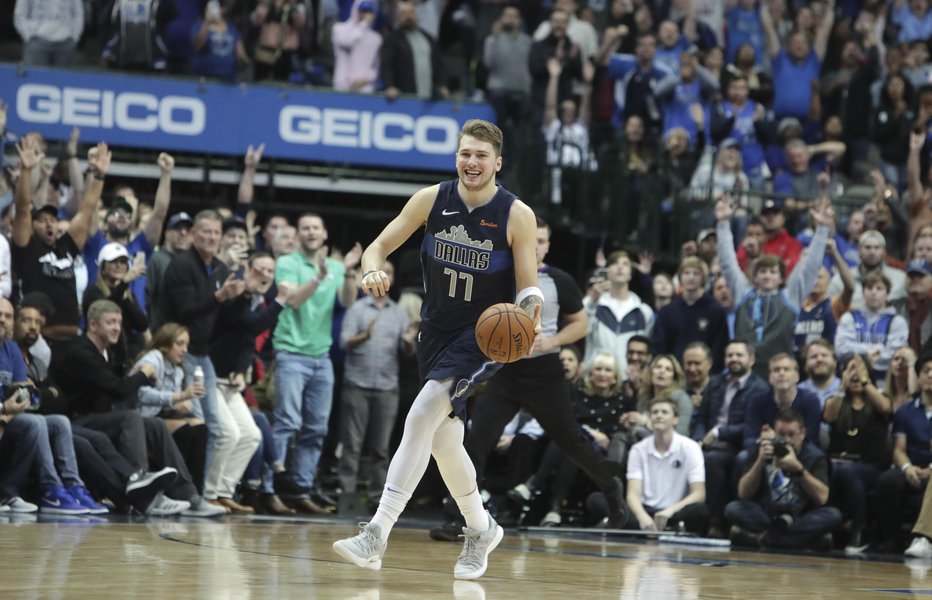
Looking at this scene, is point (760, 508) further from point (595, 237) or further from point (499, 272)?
point (595, 237)

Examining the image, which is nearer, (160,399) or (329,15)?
(160,399)

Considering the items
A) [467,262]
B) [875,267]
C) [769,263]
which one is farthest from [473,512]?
[875,267]

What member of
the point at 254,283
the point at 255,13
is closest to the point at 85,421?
the point at 254,283

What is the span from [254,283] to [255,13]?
6733mm

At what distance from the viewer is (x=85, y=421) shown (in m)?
11.5

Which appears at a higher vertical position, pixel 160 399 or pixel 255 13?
pixel 255 13

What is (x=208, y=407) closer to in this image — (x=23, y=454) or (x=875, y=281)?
(x=23, y=454)

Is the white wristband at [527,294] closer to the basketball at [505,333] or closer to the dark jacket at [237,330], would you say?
the basketball at [505,333]

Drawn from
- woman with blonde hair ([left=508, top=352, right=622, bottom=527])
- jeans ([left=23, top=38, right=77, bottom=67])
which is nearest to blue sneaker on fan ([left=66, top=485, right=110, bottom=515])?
woman with blonde hair ([left=508, top=352, right=622, bottom=527])

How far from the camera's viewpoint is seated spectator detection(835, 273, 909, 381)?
13055mm

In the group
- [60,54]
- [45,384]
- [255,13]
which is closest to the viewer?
[45,384]

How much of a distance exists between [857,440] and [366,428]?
4572 millimetres

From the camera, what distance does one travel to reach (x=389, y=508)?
7.51 metres

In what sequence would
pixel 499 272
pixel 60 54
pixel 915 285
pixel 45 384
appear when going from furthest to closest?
pixel 60 54
pixel 915 285
pixel 45 384
pixel 499 272
